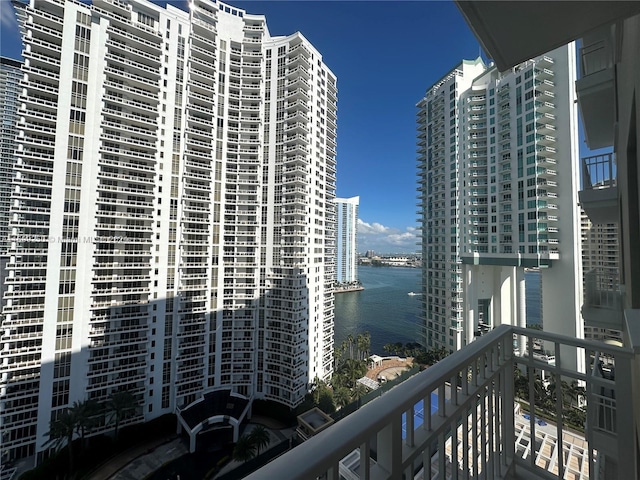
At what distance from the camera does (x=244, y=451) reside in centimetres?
1021

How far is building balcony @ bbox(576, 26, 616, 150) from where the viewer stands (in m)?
2.51

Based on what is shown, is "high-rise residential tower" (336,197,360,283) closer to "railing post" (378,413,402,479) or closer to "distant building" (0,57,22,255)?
"distant building" (0,57,22,255)

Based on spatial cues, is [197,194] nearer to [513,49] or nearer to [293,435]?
[293,435]

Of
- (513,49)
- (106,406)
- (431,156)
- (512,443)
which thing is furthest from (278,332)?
(431,156)

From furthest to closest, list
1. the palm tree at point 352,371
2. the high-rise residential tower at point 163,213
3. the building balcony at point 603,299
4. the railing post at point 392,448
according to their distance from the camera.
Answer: the palm tree at point 352,371
the high-rise residential tower at point 163,213
the building balcony at point 603,299
the railing post at point 392,448

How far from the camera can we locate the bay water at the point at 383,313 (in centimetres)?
2639

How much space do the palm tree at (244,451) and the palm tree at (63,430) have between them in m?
5.72

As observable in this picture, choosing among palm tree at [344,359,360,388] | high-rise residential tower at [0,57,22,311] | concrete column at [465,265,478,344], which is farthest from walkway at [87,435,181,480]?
concrete column at [465,265,478,344]

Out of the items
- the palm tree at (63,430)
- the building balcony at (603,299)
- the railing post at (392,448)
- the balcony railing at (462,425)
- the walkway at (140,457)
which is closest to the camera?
the balcony railing at (462,425)

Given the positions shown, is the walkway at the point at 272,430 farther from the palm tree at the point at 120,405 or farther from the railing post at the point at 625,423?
the railing post at the point at 625,423

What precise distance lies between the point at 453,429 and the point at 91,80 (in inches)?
622

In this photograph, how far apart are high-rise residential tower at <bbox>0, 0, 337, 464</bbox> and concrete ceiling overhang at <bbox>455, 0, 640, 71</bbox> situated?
1315 centimetres

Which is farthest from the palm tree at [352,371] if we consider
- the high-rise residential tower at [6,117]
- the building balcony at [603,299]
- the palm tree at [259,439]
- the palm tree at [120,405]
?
the high-rise residential tower at [6,117]

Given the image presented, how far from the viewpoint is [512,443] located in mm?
1540
